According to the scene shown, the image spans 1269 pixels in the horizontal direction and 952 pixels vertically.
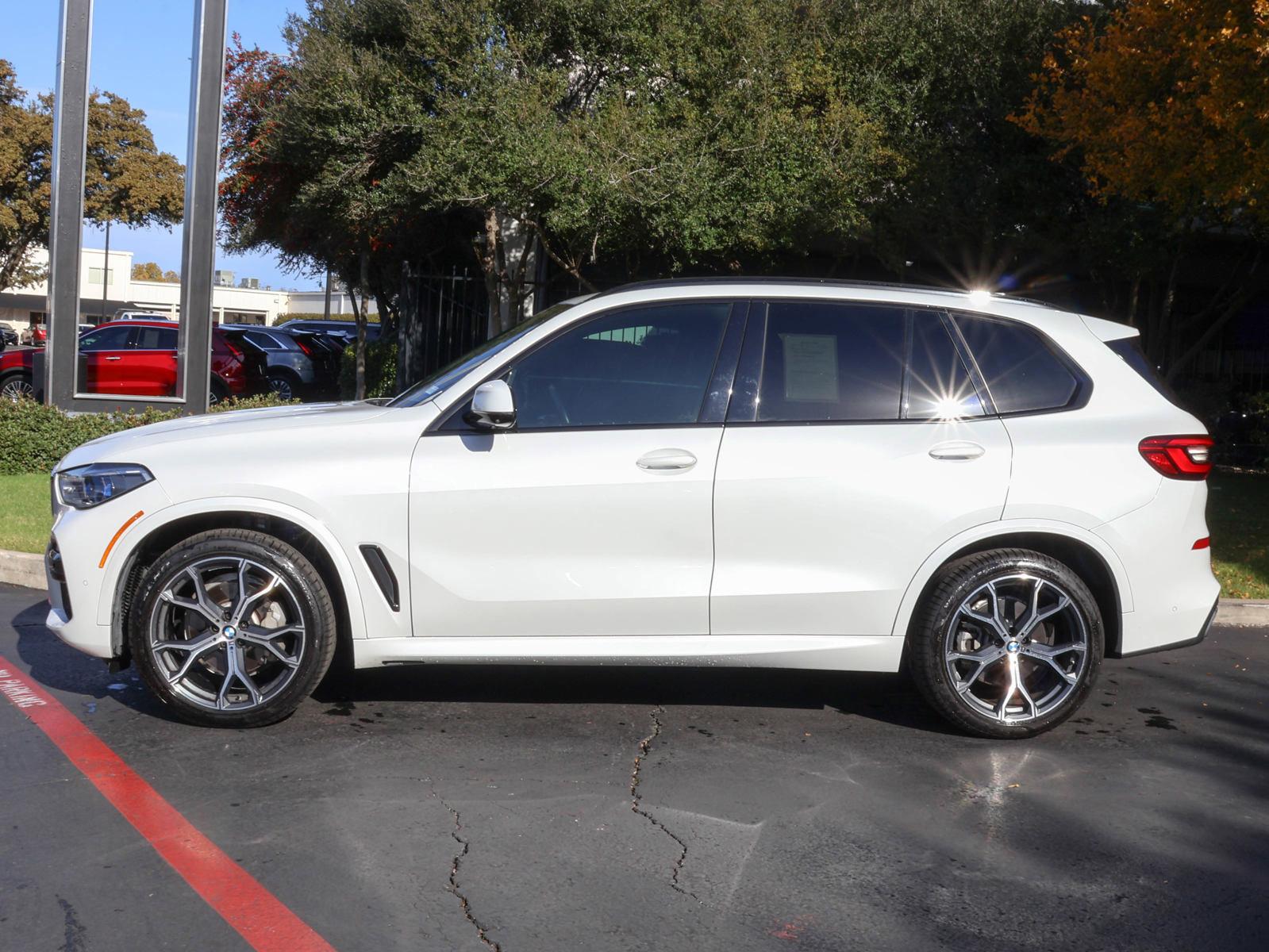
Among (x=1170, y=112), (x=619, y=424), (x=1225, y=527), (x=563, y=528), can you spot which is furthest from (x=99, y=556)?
(x=1170, y=112)

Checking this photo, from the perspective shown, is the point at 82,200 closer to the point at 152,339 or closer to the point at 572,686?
the point at 152,339

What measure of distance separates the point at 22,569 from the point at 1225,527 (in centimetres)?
959

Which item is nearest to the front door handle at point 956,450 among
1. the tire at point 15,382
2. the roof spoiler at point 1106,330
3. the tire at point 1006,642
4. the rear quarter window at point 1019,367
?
the rear quarter window at point 1019,367

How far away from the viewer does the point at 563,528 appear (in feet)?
16.0

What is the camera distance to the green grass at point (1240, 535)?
8453 millimetres

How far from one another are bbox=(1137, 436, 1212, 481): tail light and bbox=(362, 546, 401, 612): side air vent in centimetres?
307

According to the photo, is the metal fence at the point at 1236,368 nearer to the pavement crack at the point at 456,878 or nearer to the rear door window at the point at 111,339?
the rear door window at the point at 111,339

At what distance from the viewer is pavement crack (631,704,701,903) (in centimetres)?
374

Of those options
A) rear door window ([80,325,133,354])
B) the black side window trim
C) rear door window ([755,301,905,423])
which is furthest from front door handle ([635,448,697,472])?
rear door window ([80,325,133,354])

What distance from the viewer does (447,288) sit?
2106cm

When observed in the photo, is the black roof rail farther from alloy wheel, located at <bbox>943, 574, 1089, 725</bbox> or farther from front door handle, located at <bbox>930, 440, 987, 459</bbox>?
alloy wheel, located at <bbox>943, 574, 1089, 725</bbox>

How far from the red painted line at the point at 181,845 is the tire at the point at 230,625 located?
389 mm

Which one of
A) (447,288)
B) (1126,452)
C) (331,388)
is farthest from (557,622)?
(331,388)

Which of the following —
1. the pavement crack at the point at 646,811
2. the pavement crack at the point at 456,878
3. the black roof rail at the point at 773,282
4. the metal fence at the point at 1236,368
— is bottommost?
the pavement crack at the point at 456,878
